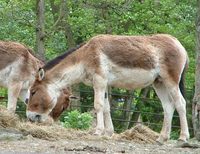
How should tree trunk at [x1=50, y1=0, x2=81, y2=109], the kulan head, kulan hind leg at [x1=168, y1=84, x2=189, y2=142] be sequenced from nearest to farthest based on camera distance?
1. kulan hind leg at [x1=168, y1=84, x2=189, y2=142]
2. the kulan head
3. tree trunk at [x1=50, y1=0, x2=81, y2=109]

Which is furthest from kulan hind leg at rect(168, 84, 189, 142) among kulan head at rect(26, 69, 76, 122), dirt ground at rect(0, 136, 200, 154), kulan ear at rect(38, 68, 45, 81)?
kulan ear at rect(38, 68, 45, 81)

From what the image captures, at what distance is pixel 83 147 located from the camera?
9.24 meters

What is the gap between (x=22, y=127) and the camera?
11.5 meters

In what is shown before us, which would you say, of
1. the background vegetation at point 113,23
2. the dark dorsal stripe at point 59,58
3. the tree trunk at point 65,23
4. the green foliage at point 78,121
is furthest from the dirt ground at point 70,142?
the background vegetation at point 113,23

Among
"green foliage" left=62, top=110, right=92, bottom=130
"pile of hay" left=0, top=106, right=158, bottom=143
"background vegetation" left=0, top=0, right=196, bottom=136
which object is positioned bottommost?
"green foliage" left=62, top=110, right=92, bottom=130

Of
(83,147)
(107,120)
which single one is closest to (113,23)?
(107,120)

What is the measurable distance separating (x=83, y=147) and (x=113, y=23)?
49.0ft

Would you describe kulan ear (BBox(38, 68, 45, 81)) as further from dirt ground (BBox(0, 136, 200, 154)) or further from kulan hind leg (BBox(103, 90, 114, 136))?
dirt ground (BBox(0, 136, 200, 154))

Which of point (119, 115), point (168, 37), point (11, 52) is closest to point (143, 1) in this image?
point (119, 115)

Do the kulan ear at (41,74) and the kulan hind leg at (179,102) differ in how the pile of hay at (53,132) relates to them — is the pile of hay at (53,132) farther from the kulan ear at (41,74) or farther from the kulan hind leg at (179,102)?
the kulan ear at (41,74)

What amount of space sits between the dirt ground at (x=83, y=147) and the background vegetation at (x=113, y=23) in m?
11.8

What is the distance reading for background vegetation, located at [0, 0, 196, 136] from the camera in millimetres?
22609

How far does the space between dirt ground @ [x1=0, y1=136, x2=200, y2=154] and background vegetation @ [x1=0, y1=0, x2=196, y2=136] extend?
11.8m

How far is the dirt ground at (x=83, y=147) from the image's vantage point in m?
8.86
